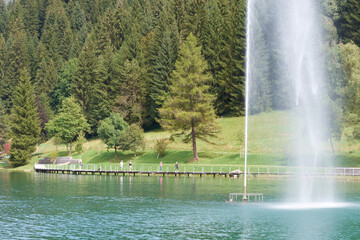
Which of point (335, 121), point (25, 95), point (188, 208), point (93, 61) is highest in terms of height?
point (93, 61)

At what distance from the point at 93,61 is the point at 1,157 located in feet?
119

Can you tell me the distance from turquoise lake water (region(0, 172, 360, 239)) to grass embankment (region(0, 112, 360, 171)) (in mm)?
20174

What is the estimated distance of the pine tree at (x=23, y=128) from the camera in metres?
114

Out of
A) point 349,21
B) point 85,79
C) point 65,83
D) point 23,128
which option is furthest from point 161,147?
point 65,83

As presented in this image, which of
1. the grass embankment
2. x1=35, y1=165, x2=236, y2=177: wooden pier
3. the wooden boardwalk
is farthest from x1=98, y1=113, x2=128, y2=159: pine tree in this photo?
x1=35, y1=165, x2=236, y2=177: wooden pier

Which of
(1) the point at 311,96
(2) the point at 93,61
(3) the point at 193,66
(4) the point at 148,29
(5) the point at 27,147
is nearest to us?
(1) the point at 311,96

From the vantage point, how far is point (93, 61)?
Result: 147875 millimetres

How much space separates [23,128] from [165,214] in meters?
82.2

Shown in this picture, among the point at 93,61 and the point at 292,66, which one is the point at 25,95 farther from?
the point at 292,66

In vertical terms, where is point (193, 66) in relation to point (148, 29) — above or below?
below

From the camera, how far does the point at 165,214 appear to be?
145ft

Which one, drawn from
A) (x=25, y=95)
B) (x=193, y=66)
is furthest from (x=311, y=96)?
(x=25, y=95)

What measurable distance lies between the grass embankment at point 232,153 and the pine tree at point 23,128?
10.6 feet

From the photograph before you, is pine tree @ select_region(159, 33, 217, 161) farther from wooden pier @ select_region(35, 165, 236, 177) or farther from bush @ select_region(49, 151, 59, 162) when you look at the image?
bush @ select_region(49, 151, 59, 162)
